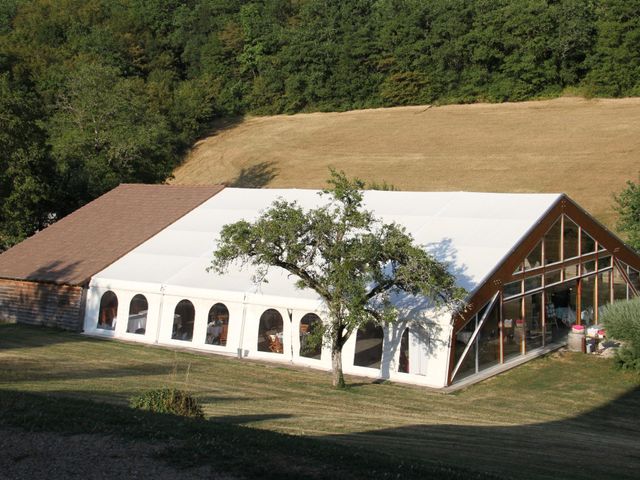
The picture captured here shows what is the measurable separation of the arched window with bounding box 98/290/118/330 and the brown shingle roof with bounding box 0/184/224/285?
0.86 meters

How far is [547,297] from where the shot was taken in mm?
20953

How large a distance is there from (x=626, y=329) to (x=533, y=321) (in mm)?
2786

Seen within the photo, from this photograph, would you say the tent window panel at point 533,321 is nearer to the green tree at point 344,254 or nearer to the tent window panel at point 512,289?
the tent window panel at point 512,289

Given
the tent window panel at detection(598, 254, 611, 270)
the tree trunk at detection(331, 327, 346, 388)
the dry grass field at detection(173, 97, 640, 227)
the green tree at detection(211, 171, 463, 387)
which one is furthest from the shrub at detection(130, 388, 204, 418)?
the dry grass field at detection(173, 97, 640, 227)

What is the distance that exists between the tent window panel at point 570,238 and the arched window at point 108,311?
40.2 ft

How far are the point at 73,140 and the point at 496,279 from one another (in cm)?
2859

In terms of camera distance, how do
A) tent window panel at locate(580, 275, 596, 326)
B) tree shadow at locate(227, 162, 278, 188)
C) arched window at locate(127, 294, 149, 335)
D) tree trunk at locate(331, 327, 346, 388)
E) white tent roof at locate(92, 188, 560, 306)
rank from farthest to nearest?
tree shadow at locate(227, 162, 278, 188), tent window panel at locate(580, 275, 596, 326), arched window at locate(127, 294, 149, 335), white tent roof at locate(92, 188, 560, 306), tree trunk at locate(331, 327, 346, 388)

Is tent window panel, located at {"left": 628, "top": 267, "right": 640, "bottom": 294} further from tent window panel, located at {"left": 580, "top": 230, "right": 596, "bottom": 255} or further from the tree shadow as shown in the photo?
the tree shadow

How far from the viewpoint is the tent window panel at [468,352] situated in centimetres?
1750

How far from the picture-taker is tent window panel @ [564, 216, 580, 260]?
21.4 metres

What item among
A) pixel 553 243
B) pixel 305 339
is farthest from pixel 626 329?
pixel 305 339

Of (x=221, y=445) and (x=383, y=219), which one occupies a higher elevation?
(x=383, y=219)

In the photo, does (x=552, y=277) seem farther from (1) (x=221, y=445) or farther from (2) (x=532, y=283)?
(1) (x=221, y=445)

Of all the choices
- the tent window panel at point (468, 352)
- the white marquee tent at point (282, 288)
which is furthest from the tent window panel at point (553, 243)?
the tent window panel at point (468, 352)
